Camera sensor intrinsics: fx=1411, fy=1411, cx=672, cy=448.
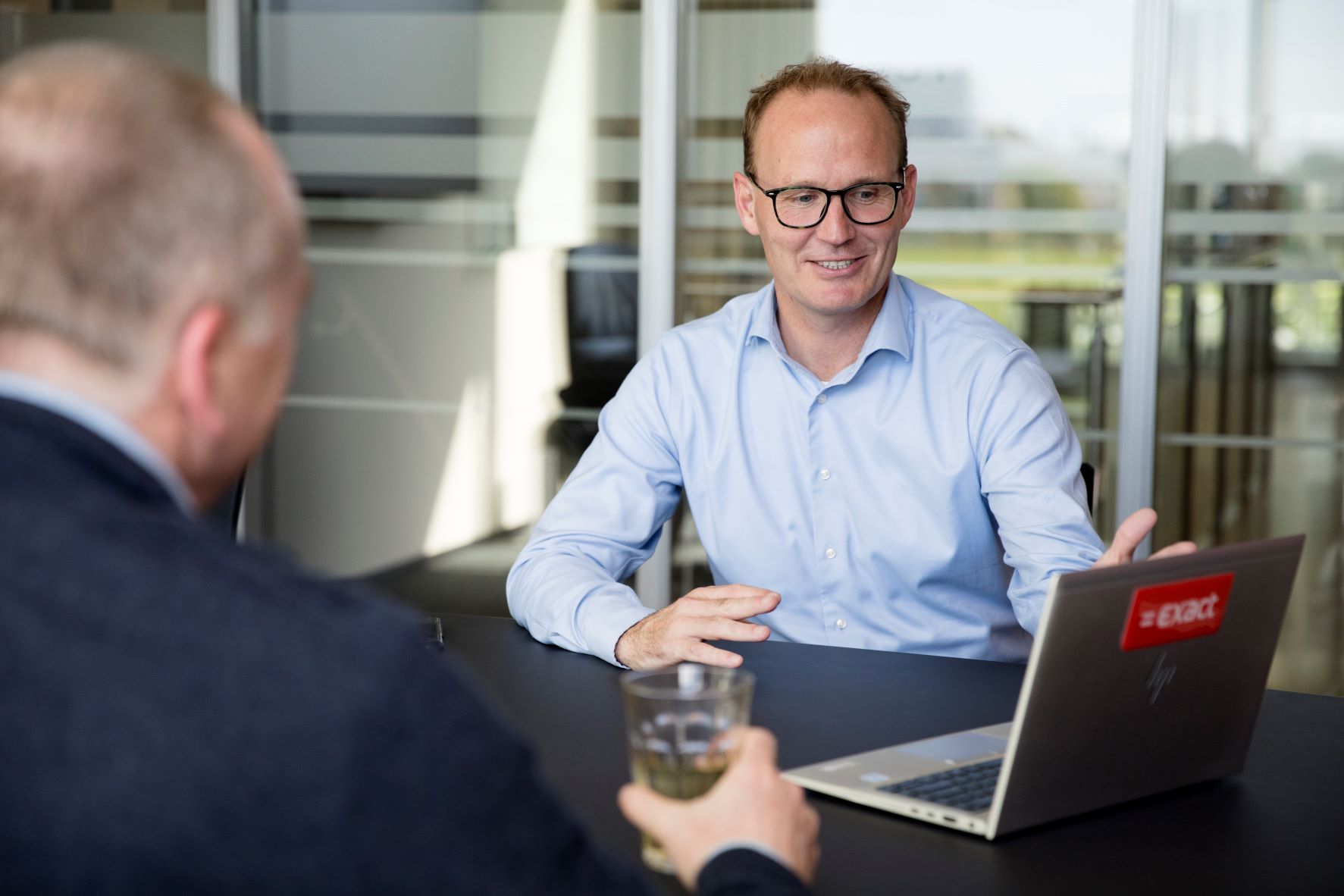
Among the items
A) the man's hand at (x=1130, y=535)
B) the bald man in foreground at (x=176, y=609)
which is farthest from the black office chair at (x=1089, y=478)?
the bald man in foreground at (x=176, y=609)

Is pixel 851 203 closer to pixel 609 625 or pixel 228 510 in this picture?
pixel 609 625

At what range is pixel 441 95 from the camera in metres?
4.05

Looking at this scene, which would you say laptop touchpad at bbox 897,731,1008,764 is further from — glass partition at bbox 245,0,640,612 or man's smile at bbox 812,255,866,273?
glass partition at bbox 245,0,640,612

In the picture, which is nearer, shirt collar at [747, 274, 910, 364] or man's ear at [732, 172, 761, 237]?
shirt collar at [747, 274, 910, 364]

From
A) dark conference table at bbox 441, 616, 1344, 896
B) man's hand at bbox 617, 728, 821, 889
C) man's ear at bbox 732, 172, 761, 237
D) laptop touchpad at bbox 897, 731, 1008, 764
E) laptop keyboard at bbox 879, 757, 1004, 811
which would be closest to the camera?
man's hand at bbox 617, 728, 821, 889

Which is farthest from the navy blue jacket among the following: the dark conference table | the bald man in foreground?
the dark conference table

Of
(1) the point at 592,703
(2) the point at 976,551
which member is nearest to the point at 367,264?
(2) the point at 976,551

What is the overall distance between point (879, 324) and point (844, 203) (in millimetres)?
197

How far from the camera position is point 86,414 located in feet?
2.27

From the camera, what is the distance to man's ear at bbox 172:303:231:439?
0.71 meters

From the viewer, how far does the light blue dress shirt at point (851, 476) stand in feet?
6.57

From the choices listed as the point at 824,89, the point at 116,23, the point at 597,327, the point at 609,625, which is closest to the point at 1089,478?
the point at 824,89

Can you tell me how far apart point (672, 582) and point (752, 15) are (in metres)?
1.57

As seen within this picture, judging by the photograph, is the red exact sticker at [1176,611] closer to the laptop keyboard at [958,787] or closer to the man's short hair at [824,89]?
the laptop keyboard at [958,787]
